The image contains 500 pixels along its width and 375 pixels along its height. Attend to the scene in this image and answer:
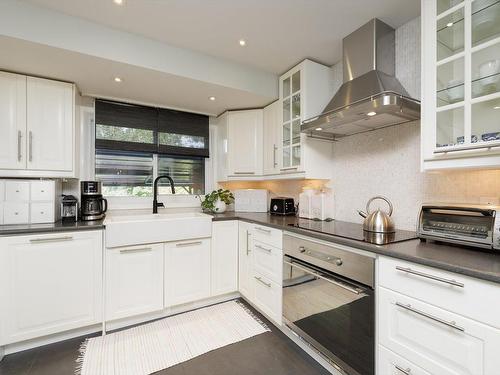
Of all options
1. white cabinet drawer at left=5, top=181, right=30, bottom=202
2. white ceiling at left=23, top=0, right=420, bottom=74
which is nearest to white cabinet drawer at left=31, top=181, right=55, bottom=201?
white cabinet drawer at left=5, top=181, right=30, bottom=202

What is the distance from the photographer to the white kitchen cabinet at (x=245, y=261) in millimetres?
2343

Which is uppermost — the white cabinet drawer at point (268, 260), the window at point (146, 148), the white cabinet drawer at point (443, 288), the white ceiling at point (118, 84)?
the white ceiling at point (118, 84)

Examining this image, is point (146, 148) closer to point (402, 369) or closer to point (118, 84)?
point (118, 84)

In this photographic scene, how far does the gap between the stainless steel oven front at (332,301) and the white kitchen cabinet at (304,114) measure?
0.78 metres

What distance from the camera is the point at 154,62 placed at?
1956mm

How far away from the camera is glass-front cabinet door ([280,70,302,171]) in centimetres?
234

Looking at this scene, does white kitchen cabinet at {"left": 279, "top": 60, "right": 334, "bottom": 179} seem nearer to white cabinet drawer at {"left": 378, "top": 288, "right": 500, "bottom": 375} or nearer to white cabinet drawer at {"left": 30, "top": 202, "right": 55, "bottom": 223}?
white cabinet drawer at {"left": 378, "top": 288, "right": 500, "bottom": 375}

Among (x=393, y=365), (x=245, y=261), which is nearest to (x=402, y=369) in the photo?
(x=393, y=365)

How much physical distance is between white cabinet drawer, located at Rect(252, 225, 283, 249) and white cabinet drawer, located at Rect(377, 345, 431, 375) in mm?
913

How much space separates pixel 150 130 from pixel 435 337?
299 cm

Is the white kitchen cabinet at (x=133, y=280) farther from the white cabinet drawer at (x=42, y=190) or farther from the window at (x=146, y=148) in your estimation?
the window at (x=146, y=148)

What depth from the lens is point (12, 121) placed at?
1.89m

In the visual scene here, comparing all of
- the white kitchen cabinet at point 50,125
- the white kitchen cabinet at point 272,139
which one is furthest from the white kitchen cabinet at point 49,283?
the white kitchen cabinet at point 272,139

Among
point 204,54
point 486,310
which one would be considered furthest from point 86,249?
point 486,310
